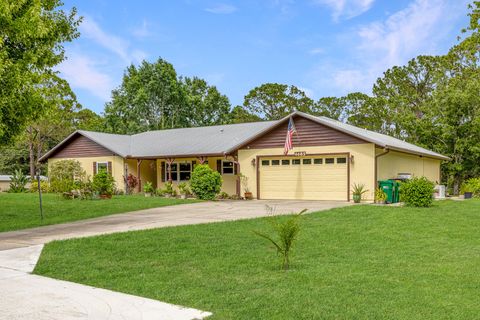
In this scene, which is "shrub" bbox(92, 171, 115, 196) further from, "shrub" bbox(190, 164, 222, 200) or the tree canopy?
the tree canopy

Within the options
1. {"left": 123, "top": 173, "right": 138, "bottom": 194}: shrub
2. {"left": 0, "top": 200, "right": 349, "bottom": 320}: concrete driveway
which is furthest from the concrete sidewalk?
{"left": 123, "top": 173, "right": 138, "bottom": 194}: shrub

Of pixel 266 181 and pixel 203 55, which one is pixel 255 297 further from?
pixel 203 55

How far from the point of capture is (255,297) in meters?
5.14

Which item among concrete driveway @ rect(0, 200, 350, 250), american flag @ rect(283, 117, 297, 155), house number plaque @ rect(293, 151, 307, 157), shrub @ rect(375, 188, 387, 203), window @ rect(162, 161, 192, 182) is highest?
american flag @ rect(283, 117, 297, 155)

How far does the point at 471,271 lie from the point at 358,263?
155 centimetres

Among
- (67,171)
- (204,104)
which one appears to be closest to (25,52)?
(67,171)

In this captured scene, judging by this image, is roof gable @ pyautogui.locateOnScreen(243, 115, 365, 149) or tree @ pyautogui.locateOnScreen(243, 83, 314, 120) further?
tree @ pyautogui.locateOnScreen(243, 83, 314, 120)

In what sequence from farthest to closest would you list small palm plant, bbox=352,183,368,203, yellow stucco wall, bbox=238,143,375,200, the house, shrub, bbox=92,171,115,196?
shrub, bbox=92,171,115,196 → the house → yellow stucco wall, bbox=238,143,375,200 → small palm plant, bbox=352,183,368,203

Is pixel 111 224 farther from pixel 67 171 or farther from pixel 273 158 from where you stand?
pixel 67 171

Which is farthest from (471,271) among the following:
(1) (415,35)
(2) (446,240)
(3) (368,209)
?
(1) (415,35)

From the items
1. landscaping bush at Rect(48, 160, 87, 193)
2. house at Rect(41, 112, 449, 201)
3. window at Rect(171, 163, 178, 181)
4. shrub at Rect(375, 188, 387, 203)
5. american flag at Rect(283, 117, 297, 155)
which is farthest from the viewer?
landscaping bush at Rect(48, 160, 87, 193)

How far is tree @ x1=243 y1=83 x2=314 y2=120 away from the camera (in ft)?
171

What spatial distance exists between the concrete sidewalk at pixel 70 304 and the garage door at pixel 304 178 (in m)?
15.4

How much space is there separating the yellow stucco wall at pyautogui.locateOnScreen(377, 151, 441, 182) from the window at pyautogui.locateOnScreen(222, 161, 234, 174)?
815 cm
